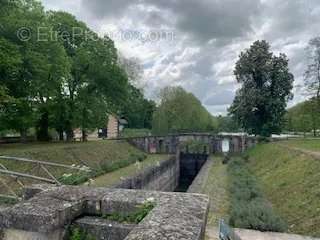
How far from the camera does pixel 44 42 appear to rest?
19312 mm

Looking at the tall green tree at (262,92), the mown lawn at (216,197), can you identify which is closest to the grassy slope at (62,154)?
the mown lawn at (216,197)

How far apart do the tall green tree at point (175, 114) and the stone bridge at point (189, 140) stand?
7602 millimetres

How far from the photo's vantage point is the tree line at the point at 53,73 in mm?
17562

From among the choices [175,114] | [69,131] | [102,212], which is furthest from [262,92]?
[102,212]

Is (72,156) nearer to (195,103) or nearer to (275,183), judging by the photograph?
(275,183)

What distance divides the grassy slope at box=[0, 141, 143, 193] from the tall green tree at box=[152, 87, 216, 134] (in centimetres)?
1732

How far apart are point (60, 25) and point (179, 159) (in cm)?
1872

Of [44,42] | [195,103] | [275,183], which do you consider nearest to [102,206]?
[275,183]

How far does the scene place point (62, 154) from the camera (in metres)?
17.9

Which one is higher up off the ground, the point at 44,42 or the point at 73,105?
the point at 44,42

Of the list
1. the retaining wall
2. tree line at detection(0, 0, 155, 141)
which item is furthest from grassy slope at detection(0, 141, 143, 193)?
the retaining wall

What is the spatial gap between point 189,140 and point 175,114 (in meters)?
8.67

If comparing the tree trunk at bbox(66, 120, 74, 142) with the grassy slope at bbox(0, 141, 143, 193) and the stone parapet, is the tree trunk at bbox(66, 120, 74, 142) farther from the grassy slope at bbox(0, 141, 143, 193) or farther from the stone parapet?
the stone parapet

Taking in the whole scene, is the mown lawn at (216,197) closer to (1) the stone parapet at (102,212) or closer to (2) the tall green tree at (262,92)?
(1) the stone parapet at (102,212)
